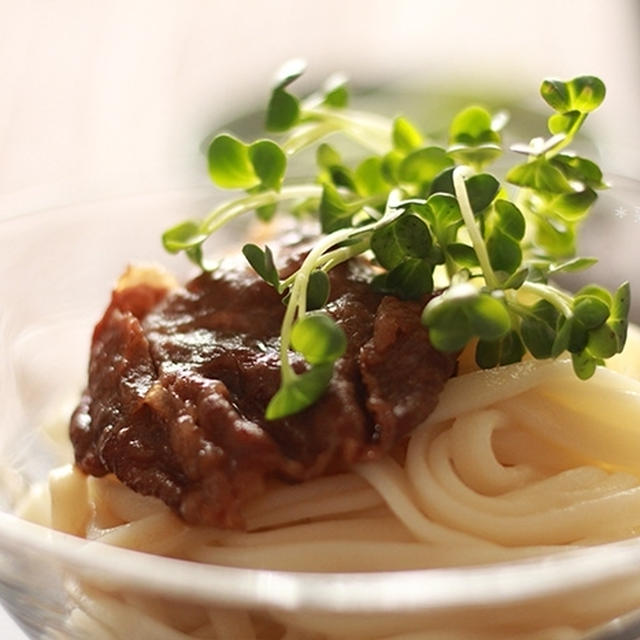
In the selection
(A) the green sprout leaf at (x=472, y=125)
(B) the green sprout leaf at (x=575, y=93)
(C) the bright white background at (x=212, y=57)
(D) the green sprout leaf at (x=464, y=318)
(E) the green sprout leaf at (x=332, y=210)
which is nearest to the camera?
(D) the green sprout leaf at (x=464, y=318)

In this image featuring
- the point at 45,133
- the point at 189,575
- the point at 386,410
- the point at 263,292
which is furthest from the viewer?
the point at 45,133

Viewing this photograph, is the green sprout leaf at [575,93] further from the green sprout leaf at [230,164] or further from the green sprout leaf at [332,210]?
the green sprout leaf at [230,164]

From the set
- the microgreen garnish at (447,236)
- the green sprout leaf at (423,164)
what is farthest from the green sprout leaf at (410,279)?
the green sprout leaf at (423,164)

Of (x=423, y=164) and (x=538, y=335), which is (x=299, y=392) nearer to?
(x=538, y=335)

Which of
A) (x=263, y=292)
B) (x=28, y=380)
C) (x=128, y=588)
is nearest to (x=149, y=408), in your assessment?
(x=263, y=292)

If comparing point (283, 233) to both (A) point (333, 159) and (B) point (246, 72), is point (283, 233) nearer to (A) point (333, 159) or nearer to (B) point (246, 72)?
(A) point (333, 159)

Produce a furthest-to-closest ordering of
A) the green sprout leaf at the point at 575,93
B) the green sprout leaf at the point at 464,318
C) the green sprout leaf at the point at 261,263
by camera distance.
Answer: the green sprout leaf at the point at 575,93, the green sprout leaf at the point at 261,263, the green sprout leaf at the point at 464,318

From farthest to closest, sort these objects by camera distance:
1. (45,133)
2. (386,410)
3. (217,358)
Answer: (45,133) < (217,358) < (386,410)
